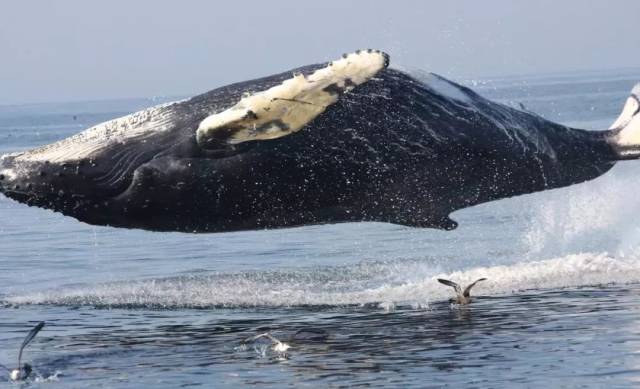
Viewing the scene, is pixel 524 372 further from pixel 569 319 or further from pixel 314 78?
pixel 314 78

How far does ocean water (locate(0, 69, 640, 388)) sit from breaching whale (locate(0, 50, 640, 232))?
1.29m

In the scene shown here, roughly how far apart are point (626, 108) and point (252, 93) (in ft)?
16.4

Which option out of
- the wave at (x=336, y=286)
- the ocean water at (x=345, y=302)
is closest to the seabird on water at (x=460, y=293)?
the ocean water at (x=345, y=302)

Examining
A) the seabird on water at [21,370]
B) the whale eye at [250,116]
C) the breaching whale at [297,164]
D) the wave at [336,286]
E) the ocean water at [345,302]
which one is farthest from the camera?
the wave at [336,286]

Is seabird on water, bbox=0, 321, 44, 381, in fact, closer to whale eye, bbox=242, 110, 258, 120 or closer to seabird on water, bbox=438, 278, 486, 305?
whale eye, bbox=242, 110, 258, 120

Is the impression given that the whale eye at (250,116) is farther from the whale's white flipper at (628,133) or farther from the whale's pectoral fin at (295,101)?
the whale's white flipper at (628,133)

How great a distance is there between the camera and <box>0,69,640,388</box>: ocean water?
13.7 metres

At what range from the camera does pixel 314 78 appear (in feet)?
52.7

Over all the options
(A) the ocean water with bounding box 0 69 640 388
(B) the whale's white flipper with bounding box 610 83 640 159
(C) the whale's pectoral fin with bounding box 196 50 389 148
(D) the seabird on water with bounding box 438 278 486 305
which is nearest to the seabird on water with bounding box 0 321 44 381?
(A) the ocean water with bounding box 0 69 640 388

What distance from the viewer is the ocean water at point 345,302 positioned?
44.9ft

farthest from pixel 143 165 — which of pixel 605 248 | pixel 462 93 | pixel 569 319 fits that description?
pixel 605 248

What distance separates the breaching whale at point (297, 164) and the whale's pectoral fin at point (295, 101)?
357 millimetres

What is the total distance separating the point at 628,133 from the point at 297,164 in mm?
4479

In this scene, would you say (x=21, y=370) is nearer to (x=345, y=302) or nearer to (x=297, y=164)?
(x=297, y=164)
